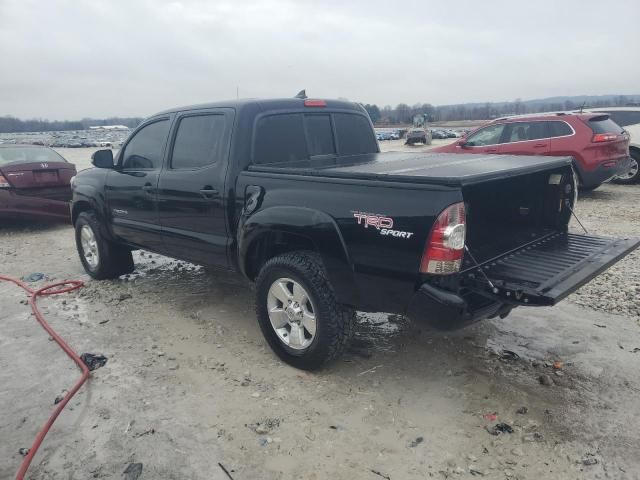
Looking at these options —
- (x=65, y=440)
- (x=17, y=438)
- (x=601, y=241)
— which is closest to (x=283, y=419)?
(x=65, y=440)

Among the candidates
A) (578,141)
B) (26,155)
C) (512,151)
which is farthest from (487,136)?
(26,155)

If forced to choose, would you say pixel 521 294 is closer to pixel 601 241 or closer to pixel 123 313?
pixel 601 241

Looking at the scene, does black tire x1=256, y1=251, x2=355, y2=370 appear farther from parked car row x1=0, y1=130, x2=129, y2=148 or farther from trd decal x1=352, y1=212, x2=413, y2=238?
parked car row x1=0, y1=130, x2=129, y2=148

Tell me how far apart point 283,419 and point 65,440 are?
1288mm

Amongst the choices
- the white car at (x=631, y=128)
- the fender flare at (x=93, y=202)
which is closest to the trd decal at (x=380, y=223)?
the fender flare at (x=93, y=202)

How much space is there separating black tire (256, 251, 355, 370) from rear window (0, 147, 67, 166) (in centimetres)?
702

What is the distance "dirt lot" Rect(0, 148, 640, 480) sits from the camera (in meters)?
2.82

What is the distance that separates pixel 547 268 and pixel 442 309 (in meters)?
0.87

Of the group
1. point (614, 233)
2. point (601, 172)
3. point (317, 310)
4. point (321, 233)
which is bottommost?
point (614, 233)

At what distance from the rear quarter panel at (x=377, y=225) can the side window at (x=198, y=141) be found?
107cm

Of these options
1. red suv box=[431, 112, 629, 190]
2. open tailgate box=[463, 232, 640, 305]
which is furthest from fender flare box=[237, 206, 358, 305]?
red suv box=[431, 112, 629, 190]

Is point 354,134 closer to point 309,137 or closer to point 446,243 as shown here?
point 309,137

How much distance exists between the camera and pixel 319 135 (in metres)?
4.72

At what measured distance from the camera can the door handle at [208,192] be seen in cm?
423
